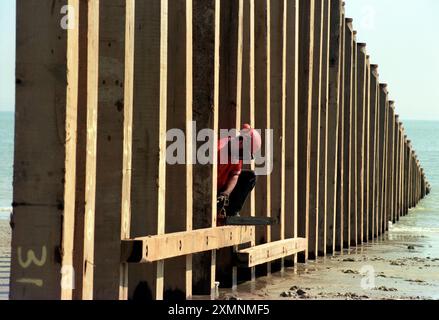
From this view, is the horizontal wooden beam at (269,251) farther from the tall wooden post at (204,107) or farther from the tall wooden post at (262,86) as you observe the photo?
the tall wooden post at (204,107)

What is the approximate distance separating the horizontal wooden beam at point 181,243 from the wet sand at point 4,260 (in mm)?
1428

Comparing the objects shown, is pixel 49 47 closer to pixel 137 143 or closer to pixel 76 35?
pixel 76 35

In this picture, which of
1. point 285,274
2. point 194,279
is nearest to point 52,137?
point 194,279

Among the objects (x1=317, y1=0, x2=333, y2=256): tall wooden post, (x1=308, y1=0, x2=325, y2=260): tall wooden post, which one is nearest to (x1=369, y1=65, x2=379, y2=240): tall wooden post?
(x1=317, y1=0, x2=333, y2=256): tall wooden post

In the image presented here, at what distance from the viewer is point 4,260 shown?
12.6m

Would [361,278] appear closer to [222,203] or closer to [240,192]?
[240,192]

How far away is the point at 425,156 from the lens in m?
106

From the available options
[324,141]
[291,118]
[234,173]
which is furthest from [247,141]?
[324,141]

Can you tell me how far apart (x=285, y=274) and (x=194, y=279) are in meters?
3.14

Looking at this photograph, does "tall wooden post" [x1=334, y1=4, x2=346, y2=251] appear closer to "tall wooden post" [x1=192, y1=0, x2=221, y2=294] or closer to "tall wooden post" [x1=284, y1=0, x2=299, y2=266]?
"tall wooden post" [x1=284, y1=0, x2=299, y2=266]

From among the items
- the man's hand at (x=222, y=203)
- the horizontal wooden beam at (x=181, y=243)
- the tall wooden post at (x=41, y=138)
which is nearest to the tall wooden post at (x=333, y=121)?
the horizontal wooden beam at (x=181, y=243)

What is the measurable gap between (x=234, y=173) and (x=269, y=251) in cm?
146

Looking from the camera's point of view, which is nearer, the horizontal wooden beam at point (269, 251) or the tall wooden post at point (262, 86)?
the horizontal wooden beam at point (269, 251)

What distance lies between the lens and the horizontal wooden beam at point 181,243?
7.63 meters
